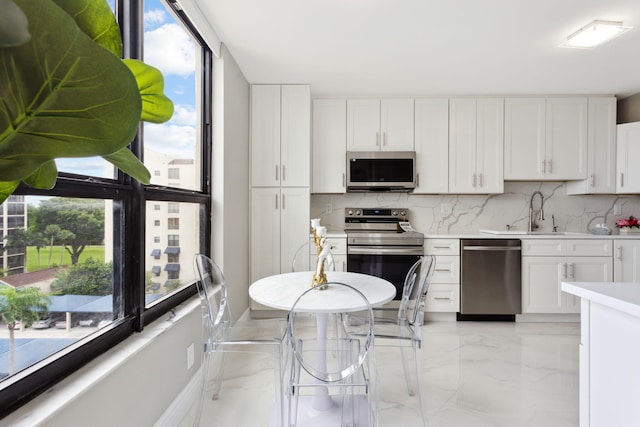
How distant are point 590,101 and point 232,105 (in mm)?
3761

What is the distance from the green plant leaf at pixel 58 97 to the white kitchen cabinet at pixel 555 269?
3.84 meters

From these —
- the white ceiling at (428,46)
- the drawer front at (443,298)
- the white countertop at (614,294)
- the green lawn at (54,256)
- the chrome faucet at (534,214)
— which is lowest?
the drawer front at (443,298)

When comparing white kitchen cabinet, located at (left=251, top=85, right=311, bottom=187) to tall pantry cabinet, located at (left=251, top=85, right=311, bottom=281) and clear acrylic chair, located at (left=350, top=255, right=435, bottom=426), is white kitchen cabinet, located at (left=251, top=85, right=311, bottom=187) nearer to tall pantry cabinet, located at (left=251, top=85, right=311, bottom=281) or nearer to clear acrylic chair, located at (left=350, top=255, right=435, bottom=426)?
tall pantry cabinet, located at (left=251, top=85, right=311, bottom=281)

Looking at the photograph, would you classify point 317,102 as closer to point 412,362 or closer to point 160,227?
point 160,227

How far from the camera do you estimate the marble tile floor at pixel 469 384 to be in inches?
74.0

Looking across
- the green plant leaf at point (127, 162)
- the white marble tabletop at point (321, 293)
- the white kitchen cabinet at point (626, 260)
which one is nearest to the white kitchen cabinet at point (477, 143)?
the white kitchen cabinet at point (626, 260)

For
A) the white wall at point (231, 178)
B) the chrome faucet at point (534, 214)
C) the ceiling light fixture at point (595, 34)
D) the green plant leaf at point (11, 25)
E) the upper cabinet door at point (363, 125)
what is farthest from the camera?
the chrome faucet at point (534, 214)

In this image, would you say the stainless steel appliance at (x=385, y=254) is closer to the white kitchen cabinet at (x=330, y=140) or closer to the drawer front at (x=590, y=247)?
the white kitchen cabinet at (x=330, y=140)

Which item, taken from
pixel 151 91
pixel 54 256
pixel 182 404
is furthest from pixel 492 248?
pixel 151 91

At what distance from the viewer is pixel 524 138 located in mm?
3602

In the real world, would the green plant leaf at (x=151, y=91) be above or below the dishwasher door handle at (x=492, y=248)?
above

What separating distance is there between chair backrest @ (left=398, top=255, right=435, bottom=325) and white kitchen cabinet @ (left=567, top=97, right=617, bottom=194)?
281 centimetres

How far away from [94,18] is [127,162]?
132mm

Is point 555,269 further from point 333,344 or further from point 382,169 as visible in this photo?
point 333,344
